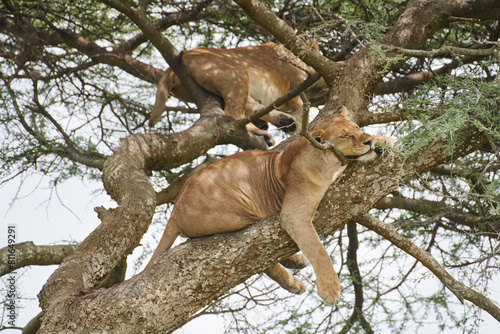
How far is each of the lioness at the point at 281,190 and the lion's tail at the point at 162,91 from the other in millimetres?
1902

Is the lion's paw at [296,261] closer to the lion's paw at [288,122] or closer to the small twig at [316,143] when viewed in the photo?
the small twig at [316,143]

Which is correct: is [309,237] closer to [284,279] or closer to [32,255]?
[284,279]

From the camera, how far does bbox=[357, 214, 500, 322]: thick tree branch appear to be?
377 centimetres

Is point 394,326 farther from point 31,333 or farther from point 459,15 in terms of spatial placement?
point 31,333

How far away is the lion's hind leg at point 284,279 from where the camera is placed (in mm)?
3990

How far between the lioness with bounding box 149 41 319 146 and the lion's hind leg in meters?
1.58

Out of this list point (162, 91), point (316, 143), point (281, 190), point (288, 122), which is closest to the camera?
point (316, 143)

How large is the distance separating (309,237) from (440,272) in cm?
119

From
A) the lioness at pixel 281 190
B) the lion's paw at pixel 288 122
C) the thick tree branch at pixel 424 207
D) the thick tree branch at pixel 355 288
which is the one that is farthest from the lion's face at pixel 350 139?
the thick tree branch at pixel 355 288

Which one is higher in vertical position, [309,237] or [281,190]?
[281,190]

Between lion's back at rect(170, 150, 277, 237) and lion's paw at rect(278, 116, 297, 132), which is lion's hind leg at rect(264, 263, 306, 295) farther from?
lion's paw at rect(278, 116, 297, 132)

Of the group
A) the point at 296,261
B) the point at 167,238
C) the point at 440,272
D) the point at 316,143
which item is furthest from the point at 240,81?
the point at 316,143

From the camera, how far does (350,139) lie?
3221mm

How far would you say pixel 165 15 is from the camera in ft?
19.7
